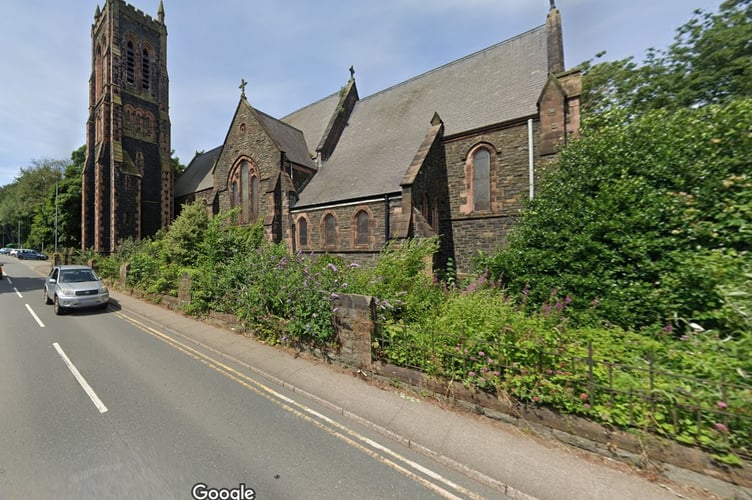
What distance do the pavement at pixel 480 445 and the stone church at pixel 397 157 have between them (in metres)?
7.60

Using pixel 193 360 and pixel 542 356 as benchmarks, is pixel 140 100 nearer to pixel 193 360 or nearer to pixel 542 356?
pixel 193 360

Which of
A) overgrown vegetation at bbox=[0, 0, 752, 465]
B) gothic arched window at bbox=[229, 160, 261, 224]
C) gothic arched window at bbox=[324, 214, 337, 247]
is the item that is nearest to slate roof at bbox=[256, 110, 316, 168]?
gothic arched window at bbox=[229, 160, 261, 224]

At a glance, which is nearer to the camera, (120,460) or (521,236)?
(120,460)

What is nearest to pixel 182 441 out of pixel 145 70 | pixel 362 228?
pixel 362 228

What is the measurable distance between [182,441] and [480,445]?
3.92 meters

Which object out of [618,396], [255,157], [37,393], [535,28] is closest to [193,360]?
[37,393]

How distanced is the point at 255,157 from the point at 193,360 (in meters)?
15.8

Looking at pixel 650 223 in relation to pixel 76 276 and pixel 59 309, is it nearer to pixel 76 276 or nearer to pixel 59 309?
pixel 59 309

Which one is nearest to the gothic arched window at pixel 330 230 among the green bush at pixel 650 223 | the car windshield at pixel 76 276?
the green bush at pixel 650 223

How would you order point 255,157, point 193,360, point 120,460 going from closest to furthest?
point 120,460
point 193,360
point 255,157

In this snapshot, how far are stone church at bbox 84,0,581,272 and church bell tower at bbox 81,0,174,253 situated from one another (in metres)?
0.18

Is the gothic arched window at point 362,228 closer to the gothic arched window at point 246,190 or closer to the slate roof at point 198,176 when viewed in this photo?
the gothic arched window at point 246,190

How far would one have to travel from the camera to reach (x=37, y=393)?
4.72 meters

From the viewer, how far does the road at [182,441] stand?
298 centimetres
